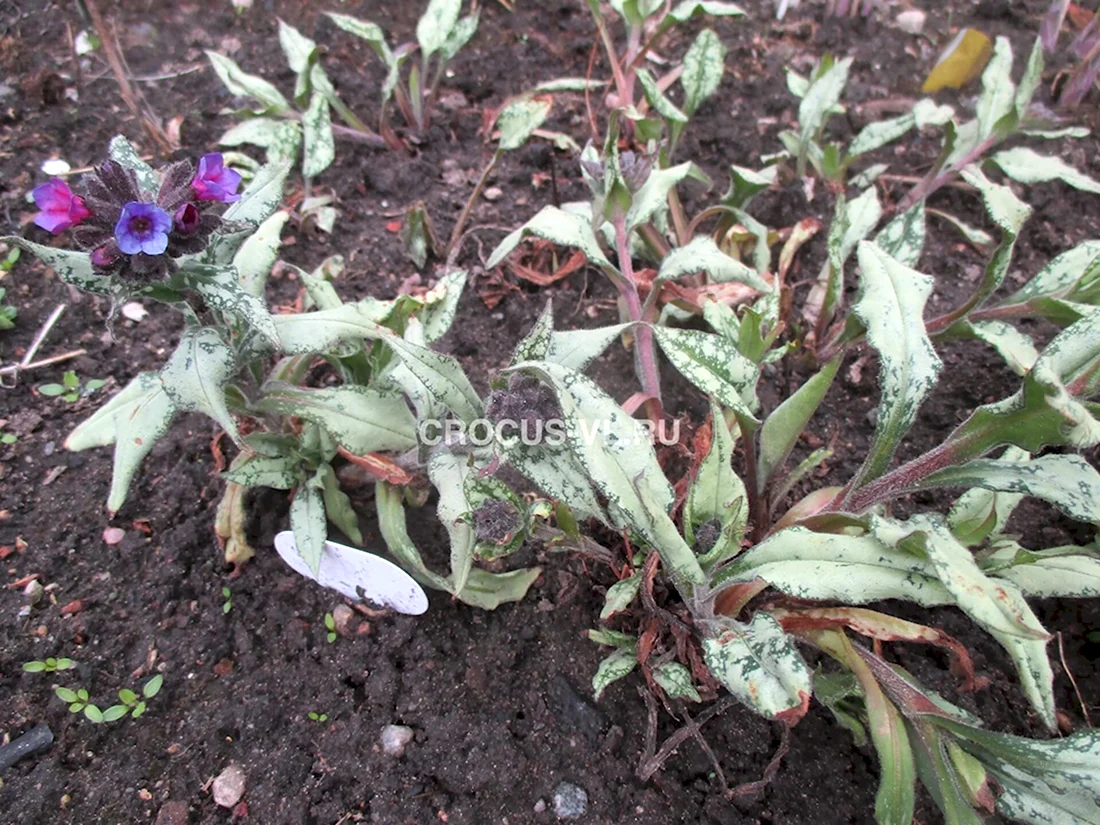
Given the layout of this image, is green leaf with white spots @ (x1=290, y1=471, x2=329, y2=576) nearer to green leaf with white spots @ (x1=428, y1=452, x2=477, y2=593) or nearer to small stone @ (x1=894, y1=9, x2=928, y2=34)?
green leaf with white spots @ (x1=428, y1=452, x2=477, y2=593)

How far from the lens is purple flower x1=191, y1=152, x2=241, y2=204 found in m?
1.46

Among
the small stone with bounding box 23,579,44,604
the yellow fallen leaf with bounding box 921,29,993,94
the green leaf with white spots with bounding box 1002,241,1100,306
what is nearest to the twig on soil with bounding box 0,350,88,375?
the small stone with bounding box 23,579,44,604

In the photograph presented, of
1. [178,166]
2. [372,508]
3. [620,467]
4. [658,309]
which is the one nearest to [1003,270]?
[658,309]

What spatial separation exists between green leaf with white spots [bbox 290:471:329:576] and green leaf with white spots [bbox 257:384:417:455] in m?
0.18

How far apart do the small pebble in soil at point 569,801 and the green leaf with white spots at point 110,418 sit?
3.77ft

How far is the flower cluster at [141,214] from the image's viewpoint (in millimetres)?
1379

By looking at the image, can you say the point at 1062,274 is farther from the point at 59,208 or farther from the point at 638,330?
the point at 59,208

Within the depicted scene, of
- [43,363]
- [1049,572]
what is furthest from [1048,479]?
[43,363]

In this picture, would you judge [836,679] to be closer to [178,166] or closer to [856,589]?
[856,589]

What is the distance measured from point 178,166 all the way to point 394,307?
55cm

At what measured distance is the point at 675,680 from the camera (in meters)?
1.61

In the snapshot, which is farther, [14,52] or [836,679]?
[14,52]

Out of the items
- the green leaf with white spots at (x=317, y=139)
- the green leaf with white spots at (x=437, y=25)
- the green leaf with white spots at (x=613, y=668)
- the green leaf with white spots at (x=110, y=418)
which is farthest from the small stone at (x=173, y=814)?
the green leaf with white spots at (x=437, y=25)

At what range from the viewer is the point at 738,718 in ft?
5.81
